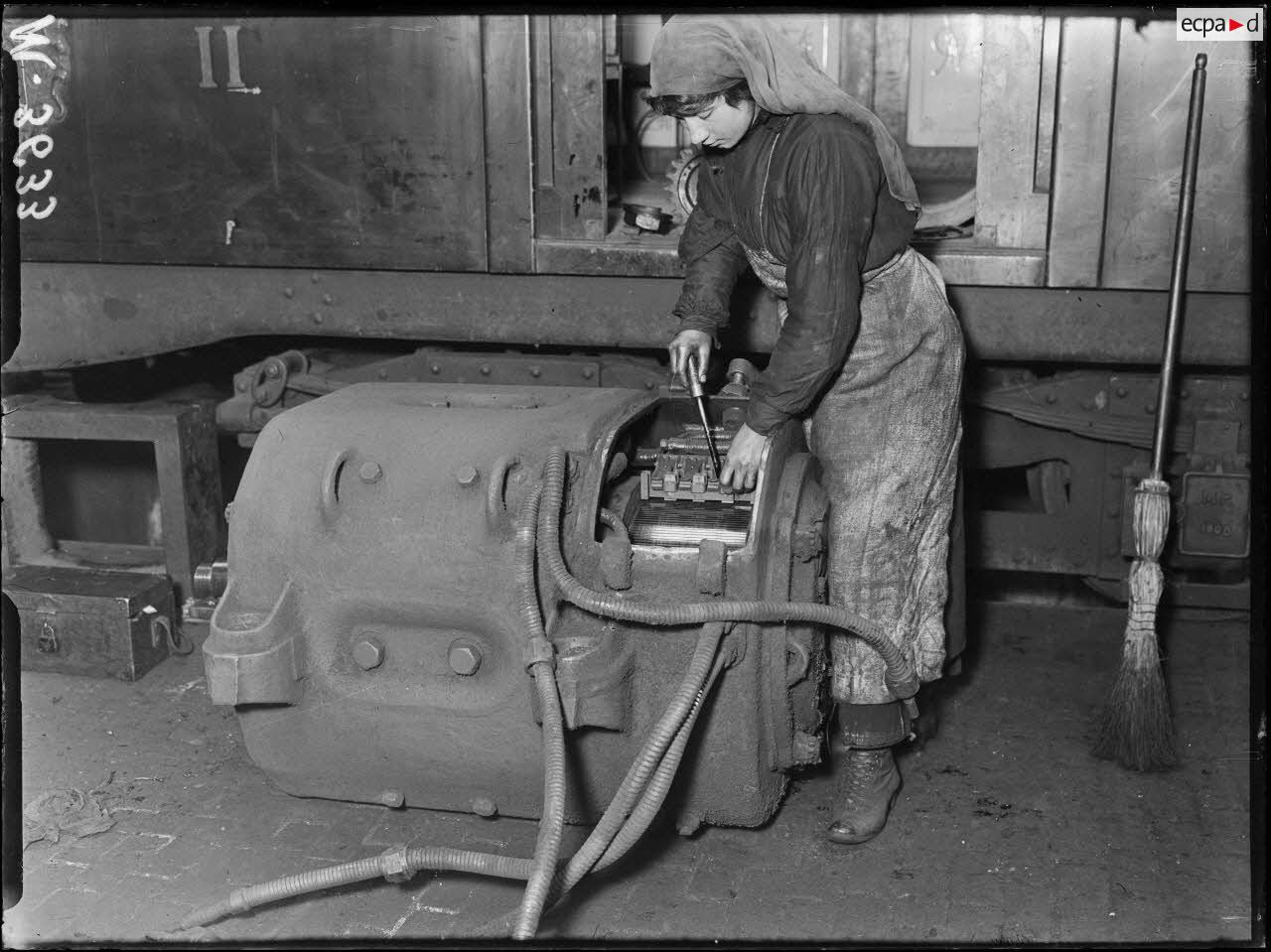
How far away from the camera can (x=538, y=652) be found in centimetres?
280

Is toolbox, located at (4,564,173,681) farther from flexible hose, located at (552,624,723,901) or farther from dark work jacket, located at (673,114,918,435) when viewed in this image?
dark work jacket, located at (673,114,918,435)

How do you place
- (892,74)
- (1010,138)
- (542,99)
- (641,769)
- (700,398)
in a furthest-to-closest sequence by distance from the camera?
(892,74) → (542,99) → (1010,138) → (700,398) → (641,769)

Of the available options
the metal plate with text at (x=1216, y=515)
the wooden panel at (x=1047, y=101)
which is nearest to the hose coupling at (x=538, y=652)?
the wooden panel at (x=1047, y=101)

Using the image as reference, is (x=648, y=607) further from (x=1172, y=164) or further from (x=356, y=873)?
(x=1172, y=164)

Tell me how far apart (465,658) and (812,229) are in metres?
1.25

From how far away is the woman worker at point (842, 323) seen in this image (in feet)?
9.86

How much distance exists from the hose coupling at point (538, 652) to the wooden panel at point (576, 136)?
5.79ft

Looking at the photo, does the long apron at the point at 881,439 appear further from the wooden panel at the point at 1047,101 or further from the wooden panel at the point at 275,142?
the wooden panel at the point at 275,142

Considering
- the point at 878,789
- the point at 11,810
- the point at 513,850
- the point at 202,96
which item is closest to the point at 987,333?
the point at 878,789

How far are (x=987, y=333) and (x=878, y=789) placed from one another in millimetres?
1463

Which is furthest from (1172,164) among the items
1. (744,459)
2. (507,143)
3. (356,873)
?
(356,873)

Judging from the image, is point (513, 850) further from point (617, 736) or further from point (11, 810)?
point (11, 810)

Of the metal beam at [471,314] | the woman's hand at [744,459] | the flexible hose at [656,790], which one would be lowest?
the flexible hose at [656,790]

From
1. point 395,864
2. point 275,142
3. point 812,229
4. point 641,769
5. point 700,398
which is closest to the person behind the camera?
point 641,769
